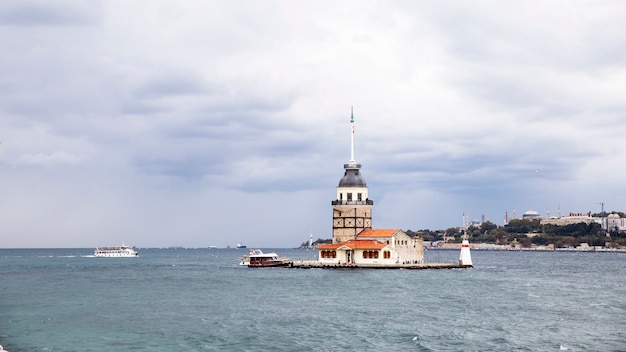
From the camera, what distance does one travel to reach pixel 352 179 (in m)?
128

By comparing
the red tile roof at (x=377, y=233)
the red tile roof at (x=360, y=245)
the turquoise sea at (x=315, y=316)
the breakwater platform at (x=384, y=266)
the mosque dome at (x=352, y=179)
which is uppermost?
the mosque dome at (x=352, y=179)

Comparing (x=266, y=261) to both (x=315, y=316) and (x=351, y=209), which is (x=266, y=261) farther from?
(x=315, y=316)

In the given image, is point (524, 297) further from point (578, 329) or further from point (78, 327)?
point (78, 327)

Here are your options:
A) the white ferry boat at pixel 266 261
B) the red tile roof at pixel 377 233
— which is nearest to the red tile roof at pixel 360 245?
the red tile roof at pixel 377 233

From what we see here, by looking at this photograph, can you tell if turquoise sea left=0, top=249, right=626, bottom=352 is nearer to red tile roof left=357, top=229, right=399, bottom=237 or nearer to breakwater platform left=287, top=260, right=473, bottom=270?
breakwater platform left=287, top=260, right=473, bottom=270

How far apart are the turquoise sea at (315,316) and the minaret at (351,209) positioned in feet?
86.1

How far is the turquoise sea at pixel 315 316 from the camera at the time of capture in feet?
158

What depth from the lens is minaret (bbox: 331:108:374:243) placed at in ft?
411

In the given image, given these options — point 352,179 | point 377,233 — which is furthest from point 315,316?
point 352,179

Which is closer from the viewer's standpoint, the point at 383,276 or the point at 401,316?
the point at 401,316

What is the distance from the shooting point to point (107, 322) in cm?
5759

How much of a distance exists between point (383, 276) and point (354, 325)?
50.2 meters

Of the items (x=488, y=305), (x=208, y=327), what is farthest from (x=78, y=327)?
(x=488, y=305)

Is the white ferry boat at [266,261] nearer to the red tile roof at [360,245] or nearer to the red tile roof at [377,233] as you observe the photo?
the red tile roof at [360,245]
